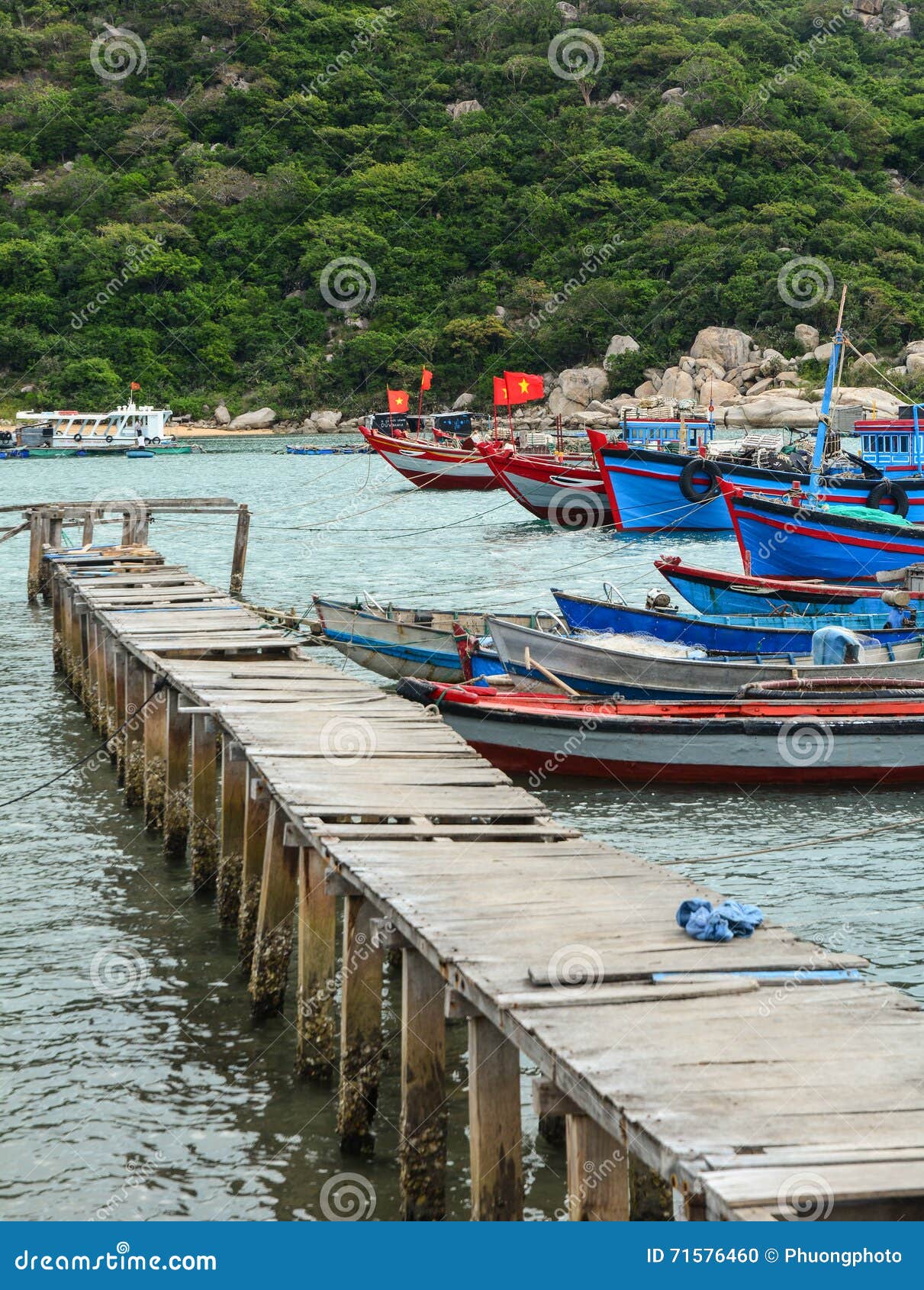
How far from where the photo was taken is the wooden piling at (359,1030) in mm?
8008

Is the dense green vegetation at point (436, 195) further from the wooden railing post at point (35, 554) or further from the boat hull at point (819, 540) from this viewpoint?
the wooden railing post at point (35, 554)

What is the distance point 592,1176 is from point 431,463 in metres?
53.6

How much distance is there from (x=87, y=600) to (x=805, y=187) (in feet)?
311

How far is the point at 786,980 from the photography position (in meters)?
6.31

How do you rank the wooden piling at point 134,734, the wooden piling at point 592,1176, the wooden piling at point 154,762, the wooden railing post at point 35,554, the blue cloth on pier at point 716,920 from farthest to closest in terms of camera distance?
the wooden railing post at point 35,554, the wooden piling at point 134,734, the wooden piling at point 154,762, the blue cloth on pier at point 716,920, the wooden piling at point 592,1176

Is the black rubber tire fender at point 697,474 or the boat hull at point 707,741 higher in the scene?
the black rubber tire fender at point 697,474

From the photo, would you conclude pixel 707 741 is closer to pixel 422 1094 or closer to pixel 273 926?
pixel 273 926

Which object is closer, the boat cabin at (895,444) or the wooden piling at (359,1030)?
the wooden piling at (359,1030)

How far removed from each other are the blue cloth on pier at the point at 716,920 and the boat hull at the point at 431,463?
48762 mm

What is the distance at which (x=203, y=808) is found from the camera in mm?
12617

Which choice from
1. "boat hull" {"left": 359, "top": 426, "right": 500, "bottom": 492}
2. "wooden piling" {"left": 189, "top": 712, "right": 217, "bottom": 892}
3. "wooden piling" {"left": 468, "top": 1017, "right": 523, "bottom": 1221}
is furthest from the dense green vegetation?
"wooden piling" {"left": 468, "top": 1017, "right": 523, "bottom": 1221}

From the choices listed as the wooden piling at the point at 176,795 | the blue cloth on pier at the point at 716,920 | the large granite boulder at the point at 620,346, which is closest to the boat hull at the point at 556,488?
the wooden piling at the point at 176,795

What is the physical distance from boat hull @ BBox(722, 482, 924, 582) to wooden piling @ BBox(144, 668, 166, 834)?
1764 centimetres

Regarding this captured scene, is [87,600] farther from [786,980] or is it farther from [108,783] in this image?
[786,980]
